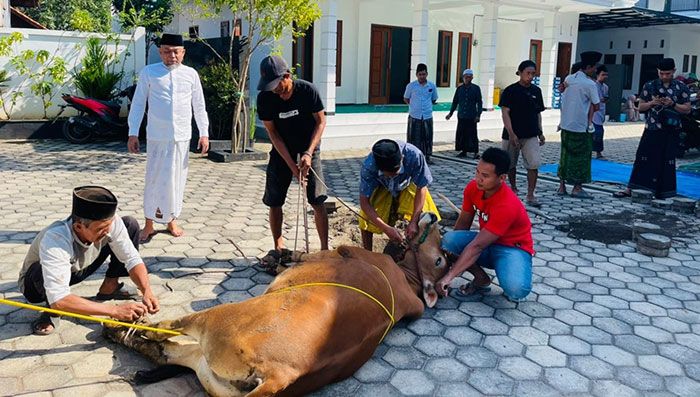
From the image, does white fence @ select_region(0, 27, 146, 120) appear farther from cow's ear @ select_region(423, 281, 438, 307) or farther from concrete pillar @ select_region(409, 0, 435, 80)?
cow's ear @ select_region(423, 281, 438, 307)

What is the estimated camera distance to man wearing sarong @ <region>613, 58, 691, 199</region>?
707 centimetres

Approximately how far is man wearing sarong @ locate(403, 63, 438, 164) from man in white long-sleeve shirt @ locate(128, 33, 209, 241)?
5269 millimetres

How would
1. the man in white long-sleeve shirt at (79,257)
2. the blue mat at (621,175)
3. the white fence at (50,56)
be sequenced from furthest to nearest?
the white fence at (50,56) → the blue mat at (621,175) → the man in white long-sleeve shirt at (79,257)

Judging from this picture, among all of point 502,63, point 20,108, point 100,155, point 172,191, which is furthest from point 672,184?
point 502,63

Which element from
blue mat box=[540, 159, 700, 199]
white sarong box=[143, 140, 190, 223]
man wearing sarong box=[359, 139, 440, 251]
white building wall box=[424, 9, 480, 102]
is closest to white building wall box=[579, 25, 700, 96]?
white building wall box=[424, 9, 480, 102]

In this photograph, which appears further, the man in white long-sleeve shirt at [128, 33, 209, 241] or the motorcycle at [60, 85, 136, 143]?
the motorcycle at [60, 85, 136, 143]

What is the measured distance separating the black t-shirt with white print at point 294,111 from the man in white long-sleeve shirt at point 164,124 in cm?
88

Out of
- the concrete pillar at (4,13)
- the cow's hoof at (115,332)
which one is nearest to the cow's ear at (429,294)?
the cow's hoof at (115,332)

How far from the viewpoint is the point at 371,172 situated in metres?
4.35

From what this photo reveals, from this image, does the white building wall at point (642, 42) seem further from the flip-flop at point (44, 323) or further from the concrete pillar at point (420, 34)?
the flip-flop at point (44, 323)

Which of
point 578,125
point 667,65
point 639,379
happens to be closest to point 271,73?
point 639,379

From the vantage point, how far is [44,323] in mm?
3375

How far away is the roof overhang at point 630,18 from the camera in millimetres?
18094

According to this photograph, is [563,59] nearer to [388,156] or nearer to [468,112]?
[468,112]
